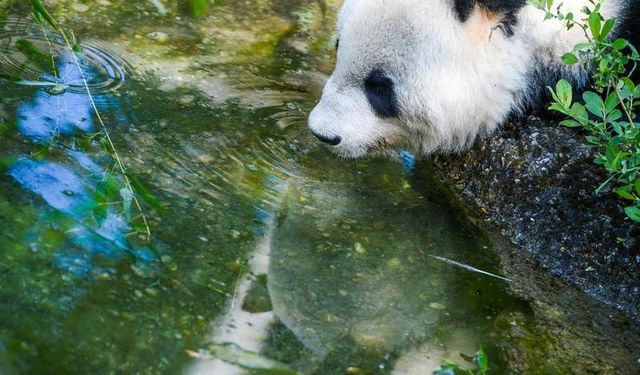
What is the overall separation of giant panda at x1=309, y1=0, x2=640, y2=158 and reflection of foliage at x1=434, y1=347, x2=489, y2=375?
1.24 metres

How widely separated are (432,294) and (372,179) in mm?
873

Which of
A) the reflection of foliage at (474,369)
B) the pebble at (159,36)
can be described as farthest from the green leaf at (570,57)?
the pebble at (159,36)

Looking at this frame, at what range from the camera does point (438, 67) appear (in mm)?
3383

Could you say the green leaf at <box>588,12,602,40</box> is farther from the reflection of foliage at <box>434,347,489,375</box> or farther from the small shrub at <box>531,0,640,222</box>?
the reflection of foliage at <box>434,347,489,375</box>

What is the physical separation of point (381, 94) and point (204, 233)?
1057 millimetres

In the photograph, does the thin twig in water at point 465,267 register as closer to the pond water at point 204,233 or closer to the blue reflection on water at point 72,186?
the pond water at point 204,233

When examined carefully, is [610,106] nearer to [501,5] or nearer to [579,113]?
[579,113]

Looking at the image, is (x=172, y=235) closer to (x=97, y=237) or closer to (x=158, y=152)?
(x=97, y=237)

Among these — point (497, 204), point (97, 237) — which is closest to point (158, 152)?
point (97, 237)

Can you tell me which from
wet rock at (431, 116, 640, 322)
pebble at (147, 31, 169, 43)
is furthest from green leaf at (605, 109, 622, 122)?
pebble at (147, 31, 169, 43)

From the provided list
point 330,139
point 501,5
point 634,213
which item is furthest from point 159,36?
point 634,213

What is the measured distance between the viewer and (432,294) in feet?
9.29

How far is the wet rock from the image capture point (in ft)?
10.1

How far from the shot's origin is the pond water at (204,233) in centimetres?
231
